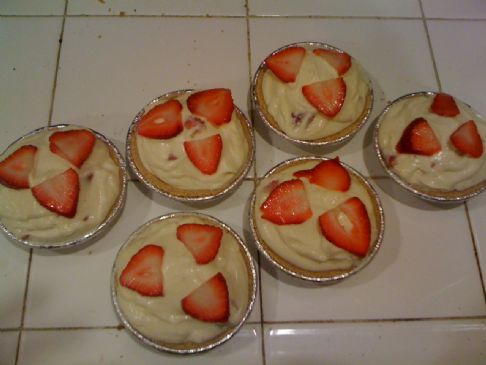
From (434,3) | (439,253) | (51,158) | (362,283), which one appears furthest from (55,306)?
(434,3)

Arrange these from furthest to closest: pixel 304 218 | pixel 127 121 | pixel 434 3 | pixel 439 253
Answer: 1. pixel 434 3
2. pixel 127 121
3. pixel 439 253
4. pixel 304 218

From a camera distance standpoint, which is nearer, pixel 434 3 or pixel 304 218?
pixel 304 218

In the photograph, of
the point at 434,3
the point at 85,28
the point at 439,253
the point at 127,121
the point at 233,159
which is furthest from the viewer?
the point at 434,3

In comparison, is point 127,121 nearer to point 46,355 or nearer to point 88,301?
point 88,301

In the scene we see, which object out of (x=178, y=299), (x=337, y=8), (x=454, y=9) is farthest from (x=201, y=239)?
(x=454, y=9)

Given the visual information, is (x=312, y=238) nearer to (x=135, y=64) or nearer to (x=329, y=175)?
(x=329, y=175)

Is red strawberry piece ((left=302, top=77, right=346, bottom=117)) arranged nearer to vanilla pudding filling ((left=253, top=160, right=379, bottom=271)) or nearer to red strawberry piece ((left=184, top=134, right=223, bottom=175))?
vanilla pudding filling ((left=253, top=160, right=379, bottom=271))
